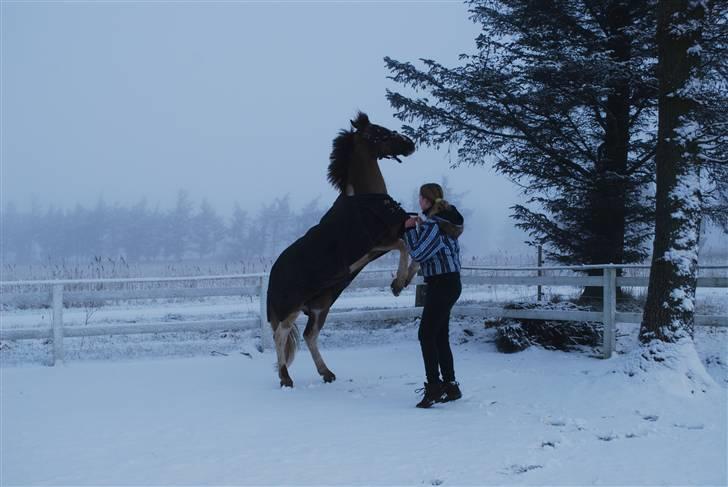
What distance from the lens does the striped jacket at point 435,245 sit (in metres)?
5.30

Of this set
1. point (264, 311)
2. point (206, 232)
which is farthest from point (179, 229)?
point (264, 311)

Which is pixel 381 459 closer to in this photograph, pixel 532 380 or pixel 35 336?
pixel 532 380

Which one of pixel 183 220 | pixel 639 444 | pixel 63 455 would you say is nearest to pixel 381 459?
pixel 639 444

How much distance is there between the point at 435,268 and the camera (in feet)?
17.6

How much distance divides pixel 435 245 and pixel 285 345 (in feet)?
7.67

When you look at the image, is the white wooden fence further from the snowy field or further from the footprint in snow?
the footprint in snow

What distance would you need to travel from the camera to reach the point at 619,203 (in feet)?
29.2

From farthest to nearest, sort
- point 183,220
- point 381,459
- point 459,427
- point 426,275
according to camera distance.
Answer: point 183,220 → point 426,275 → point 459,427 → point 381,459

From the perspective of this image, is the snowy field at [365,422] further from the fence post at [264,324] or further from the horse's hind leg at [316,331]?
the fence post at [264,324]

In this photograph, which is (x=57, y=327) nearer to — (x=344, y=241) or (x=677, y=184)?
(x=344, y=241)

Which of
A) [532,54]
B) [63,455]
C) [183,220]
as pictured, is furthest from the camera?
[183,220]

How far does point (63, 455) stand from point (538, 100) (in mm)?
7308

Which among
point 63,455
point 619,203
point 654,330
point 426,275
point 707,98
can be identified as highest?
point 707,98

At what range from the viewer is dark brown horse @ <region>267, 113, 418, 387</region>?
561 centimetres
